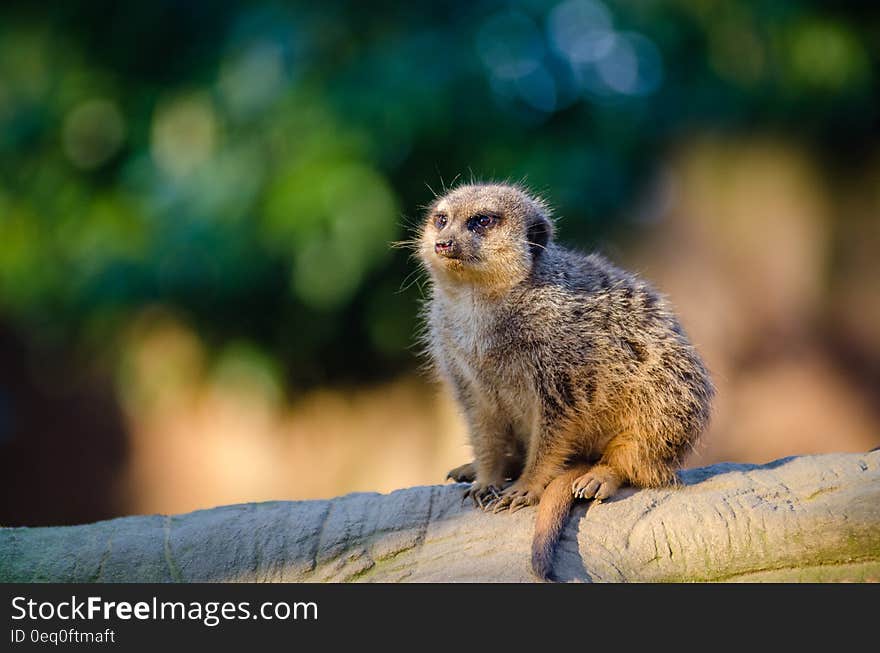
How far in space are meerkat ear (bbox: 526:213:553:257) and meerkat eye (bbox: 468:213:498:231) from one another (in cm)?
19

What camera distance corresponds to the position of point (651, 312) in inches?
185

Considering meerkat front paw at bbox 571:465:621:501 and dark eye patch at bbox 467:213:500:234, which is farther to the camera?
dark eye patch at bbox 467:213:500:234

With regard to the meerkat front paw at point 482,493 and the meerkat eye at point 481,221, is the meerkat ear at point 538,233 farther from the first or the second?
the meerkat front paw at point 482,493

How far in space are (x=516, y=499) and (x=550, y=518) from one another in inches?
10.6

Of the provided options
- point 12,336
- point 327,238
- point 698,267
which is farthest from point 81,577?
point 12,336

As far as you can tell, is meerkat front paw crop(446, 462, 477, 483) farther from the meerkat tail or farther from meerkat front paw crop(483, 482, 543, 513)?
the meerkat tail

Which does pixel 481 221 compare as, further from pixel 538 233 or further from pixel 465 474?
pixel 465 474

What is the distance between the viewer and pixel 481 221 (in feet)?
15.3

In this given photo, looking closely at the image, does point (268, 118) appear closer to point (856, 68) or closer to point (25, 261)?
point (25, 261)

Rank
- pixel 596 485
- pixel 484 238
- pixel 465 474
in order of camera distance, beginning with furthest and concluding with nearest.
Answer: pixel 465 474
pixel 484 238
pixel 596 485

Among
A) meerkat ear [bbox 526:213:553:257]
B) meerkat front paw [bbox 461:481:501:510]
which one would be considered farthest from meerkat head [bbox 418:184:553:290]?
meerkat front paw [bbox 461:481:501:510]

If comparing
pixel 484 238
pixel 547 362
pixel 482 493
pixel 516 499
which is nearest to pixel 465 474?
pixel 482 493

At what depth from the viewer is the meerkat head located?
456cm

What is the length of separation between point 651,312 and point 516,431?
855 mm
